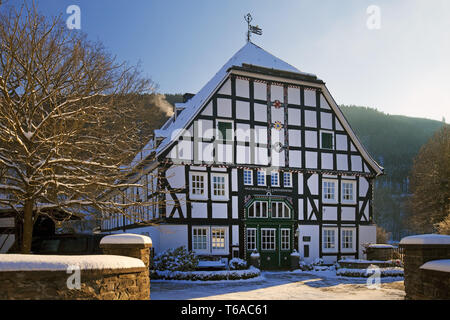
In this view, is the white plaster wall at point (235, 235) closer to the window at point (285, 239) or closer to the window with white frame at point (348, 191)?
the window at point (285, 239)

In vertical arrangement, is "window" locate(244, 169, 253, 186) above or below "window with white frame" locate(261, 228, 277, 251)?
above

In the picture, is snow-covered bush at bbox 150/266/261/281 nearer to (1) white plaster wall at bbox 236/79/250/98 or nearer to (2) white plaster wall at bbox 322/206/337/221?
(2) white plaster wall at bbox 322/206/337/221

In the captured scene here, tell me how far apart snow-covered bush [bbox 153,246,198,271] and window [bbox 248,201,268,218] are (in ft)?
15.1

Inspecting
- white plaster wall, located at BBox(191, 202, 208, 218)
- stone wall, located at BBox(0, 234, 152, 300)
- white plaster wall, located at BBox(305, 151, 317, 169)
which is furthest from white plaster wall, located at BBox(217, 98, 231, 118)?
stone wall, located at BBox(0, 234, 152, 300)

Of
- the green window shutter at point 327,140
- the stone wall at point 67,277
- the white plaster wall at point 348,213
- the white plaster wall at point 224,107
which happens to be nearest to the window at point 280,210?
the white plaster wall at point 348,213

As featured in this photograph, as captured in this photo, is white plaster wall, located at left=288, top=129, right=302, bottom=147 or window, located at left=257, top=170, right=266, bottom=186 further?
white plaster wall, located at left=288, top=129, right=302, bottom=147

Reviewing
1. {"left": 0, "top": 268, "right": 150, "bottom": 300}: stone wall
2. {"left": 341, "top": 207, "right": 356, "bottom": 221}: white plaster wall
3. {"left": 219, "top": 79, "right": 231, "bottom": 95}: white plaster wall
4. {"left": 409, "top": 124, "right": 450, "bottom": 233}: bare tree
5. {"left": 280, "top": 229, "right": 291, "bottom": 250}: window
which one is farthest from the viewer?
{"left": 409, "top": 124, "right": 450, "bottom": 233}: bare tree

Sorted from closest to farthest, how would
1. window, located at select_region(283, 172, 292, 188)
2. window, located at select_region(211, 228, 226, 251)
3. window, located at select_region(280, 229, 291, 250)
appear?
window, located at select_region(211, 228, 226, 251) < window, located at select_region(280, 229, 291, 250) < window, located at select_region(283, 172, 292, 188)

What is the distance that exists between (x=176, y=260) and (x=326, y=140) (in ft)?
38.3

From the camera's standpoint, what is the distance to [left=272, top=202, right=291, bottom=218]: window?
23.5 meters

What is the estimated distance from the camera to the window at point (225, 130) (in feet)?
73.5

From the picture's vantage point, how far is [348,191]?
84.3 ft

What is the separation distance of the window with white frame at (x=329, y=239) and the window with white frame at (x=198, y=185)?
303 inches
